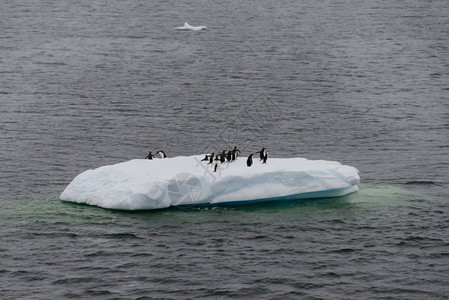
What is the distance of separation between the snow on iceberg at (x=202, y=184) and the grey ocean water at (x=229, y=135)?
0.82 metres

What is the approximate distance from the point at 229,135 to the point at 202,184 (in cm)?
2156

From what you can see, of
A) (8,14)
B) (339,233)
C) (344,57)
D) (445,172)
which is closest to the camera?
(339,233)

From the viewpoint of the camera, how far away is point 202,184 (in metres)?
49.9

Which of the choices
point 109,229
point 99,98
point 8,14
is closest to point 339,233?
point 109,229

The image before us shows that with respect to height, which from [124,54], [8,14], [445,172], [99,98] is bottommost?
[445,172]

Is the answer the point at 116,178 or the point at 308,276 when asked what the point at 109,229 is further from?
the point at 308,276

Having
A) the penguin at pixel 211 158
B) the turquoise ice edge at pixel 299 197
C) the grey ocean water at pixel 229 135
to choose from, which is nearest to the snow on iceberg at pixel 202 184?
the turquoise ice edge at pixel 299 197

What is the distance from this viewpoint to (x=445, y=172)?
196 feet

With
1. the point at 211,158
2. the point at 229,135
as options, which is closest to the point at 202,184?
the point at 211,158

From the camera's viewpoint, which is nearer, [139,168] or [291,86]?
[139,168]

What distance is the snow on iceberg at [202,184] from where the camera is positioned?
162ft

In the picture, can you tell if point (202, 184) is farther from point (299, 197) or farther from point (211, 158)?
point (299, 197)

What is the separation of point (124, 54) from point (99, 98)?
22288 millimetres

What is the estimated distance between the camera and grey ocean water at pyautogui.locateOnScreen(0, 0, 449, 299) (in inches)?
1608
